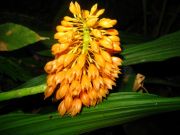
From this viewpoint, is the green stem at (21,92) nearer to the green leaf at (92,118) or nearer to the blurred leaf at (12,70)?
the green leaf at (92,118)

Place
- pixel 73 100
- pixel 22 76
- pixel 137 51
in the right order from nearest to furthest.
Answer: pixel 73 100
pixel 137 51
pixel 22 76

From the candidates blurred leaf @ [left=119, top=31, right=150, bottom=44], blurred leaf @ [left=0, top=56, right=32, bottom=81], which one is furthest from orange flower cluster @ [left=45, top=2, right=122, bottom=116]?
blurred leaf @ [left=119, top=31, right=150, bottom=44]

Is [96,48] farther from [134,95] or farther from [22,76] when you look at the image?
[22,76]

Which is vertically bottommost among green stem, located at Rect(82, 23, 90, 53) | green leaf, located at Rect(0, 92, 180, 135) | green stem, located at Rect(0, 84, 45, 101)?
green leaf, located at Rect(0, 92, 180, 135)

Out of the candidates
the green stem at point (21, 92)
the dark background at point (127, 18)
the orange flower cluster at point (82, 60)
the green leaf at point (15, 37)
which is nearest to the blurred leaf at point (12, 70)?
the green leaf at point (15, 37)

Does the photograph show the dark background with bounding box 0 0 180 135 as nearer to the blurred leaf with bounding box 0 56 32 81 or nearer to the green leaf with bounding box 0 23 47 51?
the blurred leaf with bounding box 0 56 32 81

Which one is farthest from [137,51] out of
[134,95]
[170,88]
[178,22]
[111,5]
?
[178,22]
